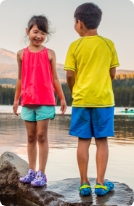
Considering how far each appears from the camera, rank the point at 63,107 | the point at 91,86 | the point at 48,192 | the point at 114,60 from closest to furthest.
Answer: the point at 91,86, the point at 114,60, the point at 48,192, the point at 63,107

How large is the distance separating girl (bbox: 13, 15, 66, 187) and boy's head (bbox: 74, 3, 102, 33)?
49 cm

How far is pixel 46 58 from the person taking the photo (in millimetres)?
3982

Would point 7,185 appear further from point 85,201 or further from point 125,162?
point 125,162

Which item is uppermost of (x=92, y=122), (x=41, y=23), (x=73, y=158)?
(x=41, y=23)

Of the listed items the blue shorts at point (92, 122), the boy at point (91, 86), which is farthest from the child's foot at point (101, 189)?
the blue shorts at point (92, 122)

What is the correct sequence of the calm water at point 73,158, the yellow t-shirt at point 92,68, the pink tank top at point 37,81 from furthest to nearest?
the calm water at point 73,158
the pink tank top at point 37,81
the yellow t-shirt at point 92,68

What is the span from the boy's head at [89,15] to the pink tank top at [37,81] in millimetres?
528

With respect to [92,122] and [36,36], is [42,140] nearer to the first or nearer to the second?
[92,122]

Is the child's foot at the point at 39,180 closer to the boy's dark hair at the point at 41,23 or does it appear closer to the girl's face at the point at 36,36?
the girl's face at the point at 36,36

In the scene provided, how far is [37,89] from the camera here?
3.92m

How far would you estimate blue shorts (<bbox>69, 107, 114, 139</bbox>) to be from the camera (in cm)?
360

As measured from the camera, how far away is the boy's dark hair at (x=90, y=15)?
12.1 feet

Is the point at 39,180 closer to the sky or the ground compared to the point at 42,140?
closer to the ground

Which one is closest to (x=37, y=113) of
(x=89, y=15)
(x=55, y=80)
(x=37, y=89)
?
(x=37, y=89)
